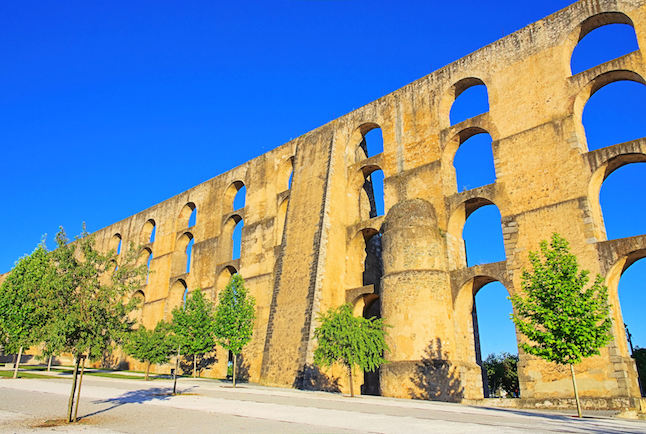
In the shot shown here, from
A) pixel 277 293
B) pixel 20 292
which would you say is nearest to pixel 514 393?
pixel 277 293

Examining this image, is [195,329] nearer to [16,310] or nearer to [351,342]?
[351,342]

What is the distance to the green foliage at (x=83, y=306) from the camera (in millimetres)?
10461

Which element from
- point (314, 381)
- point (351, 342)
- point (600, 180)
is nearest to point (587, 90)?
point (600, 180)

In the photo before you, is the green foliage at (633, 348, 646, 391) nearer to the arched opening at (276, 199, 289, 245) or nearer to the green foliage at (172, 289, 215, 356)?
the arched opening at (276, 199, 289, 245)

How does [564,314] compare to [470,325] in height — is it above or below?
below

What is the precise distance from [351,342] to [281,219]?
12.7 metres

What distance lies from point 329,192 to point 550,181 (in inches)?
411

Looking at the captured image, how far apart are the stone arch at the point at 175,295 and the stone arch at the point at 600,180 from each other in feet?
84.9

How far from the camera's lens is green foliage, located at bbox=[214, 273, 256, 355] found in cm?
2172

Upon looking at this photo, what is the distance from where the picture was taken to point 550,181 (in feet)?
60.0

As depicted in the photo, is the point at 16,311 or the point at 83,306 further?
the point at 16,311

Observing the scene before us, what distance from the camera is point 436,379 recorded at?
17938 mm

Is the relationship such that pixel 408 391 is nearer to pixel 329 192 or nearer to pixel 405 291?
pixel 405 291

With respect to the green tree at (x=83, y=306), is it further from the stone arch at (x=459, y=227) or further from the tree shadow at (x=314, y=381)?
the stone arch at (x=459, y=227)
